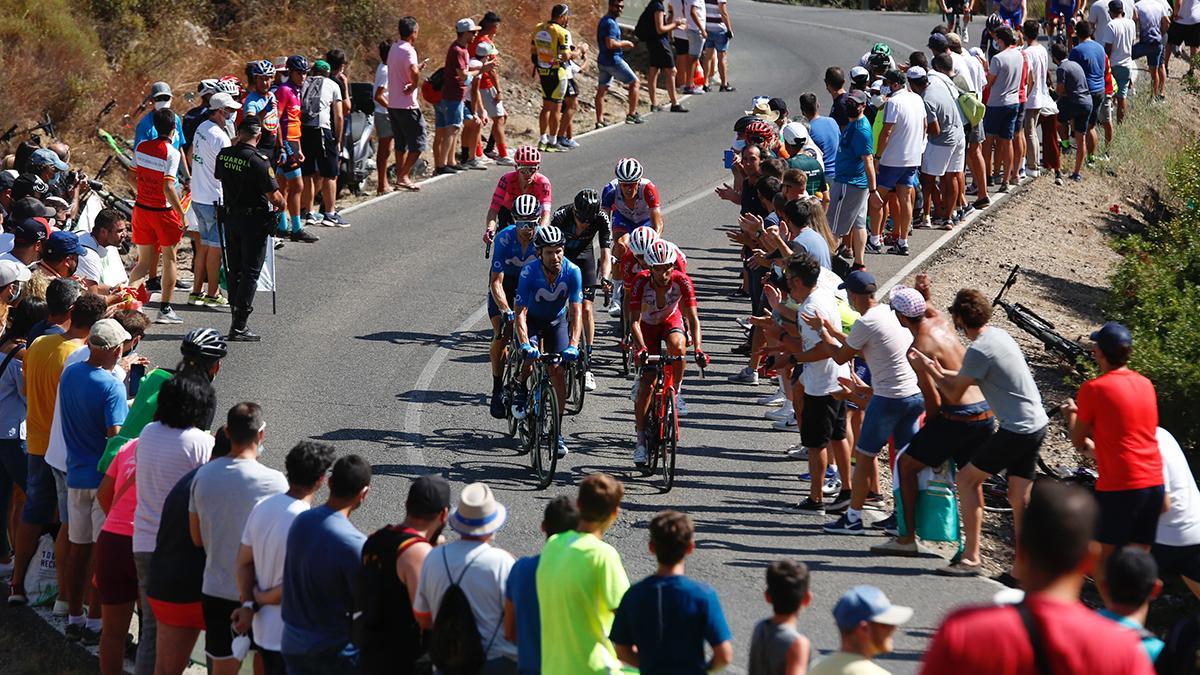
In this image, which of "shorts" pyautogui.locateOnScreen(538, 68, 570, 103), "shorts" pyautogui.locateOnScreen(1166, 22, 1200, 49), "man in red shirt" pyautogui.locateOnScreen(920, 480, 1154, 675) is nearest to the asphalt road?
"shorts" pyautogui.locateOnScreen(538, 68, 570, 103)

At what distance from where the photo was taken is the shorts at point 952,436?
33.7 feet

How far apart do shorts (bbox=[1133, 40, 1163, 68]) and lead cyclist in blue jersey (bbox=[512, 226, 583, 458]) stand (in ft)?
62.5

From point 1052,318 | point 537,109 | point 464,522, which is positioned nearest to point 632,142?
point 537,109

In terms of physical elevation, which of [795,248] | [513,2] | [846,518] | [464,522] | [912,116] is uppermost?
[513,2]

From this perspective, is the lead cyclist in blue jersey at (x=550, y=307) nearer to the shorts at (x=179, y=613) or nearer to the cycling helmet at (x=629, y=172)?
the cycling helmet at (x=629, y=172)

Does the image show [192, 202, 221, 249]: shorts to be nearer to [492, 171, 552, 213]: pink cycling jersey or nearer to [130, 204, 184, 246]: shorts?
[130, 204, 184, 246]: shorts

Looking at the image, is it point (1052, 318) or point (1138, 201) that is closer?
point (1052, 318)

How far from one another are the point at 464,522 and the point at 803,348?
4931mm

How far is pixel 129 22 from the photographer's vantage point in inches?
952

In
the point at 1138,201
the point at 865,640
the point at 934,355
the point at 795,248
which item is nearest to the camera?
the point at 865,640

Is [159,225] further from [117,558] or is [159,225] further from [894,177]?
[894,177]

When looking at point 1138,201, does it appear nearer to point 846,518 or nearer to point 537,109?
point 537,109

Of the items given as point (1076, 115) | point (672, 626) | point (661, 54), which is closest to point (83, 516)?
point (672, 626)

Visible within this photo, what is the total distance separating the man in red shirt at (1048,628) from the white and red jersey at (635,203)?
10588mm
